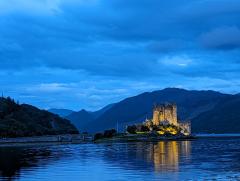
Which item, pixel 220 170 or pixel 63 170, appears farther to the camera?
pixel 63 170

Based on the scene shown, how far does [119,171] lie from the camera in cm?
6950

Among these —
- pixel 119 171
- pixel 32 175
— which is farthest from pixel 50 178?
pixel 119 171

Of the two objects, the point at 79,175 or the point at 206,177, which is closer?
the point at 206,177

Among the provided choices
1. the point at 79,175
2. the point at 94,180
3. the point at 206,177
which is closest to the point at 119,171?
the point at 79,175

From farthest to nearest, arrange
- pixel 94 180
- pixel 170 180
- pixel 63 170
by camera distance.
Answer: pixel 63 170 < pixel 94 180 < pixel 170 180

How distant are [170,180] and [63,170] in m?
21.9

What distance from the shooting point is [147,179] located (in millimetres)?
57875

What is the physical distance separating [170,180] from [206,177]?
4784 millimetres

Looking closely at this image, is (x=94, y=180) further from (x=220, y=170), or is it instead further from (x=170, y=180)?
(x=220, y=170)

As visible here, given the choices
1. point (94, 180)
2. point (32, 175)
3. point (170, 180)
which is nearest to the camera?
point (170, 180)

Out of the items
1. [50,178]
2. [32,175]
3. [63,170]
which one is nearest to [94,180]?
[50,178]

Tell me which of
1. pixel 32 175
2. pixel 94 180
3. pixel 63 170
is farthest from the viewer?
pixel 63 170

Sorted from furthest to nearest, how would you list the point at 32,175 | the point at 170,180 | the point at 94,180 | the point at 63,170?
the point at 63,170 < the point at 32,175 < the point at 94,180 < the point at 170,180

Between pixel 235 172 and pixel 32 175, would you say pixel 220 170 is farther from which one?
pixel 32 175
